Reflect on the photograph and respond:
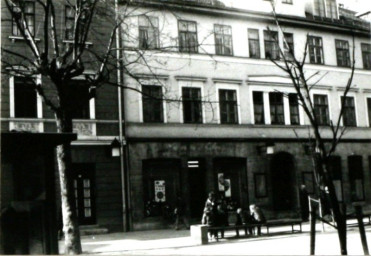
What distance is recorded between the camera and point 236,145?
24844 millimetres

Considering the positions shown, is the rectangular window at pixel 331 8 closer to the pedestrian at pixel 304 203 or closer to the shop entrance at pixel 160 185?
the pedestrian at pixel 304 203

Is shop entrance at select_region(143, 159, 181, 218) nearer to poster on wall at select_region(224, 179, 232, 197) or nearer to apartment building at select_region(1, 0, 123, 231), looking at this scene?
apartment building at select_region(1, 0, 123, 231)

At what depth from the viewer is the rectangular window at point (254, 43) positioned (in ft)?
85.9

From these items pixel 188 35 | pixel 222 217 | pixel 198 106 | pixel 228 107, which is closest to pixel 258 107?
pixel 228 107

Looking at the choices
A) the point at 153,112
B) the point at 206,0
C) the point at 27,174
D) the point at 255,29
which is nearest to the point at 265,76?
the point at 255,29

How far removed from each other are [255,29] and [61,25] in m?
9.94

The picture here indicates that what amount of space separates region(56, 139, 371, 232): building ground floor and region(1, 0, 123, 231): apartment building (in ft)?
0.14

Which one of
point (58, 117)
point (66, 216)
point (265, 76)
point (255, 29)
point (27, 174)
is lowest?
point (66, 216)

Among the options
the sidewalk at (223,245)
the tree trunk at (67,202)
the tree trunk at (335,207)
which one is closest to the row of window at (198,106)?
the sidewalk at (223,245)

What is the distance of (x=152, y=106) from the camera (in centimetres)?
2316

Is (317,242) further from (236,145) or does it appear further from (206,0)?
(206,0)

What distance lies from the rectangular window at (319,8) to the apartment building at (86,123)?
1192 centimetres

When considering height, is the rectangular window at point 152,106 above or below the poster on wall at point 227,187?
above

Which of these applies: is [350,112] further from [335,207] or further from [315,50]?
[335,207]
